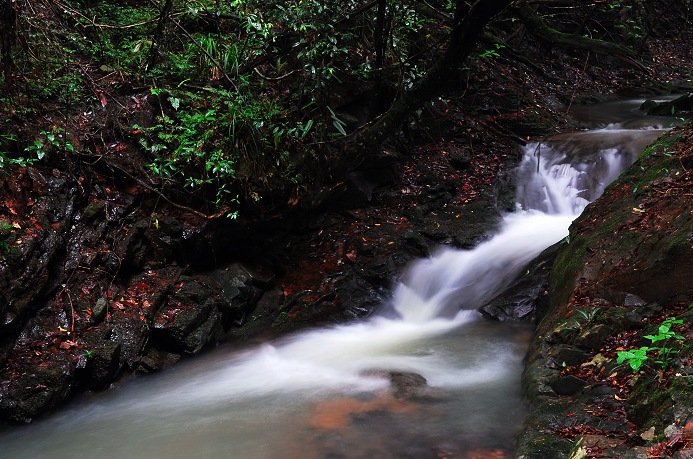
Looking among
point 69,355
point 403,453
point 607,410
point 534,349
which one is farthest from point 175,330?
point 607,410

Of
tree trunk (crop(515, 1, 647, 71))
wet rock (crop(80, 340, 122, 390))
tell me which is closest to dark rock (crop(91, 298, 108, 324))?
wet rock (crop(80, 340, 122, 390))

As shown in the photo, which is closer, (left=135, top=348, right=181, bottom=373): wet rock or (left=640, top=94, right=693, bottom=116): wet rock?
(left=135, top=348, right=181, bottom=373): wet rock

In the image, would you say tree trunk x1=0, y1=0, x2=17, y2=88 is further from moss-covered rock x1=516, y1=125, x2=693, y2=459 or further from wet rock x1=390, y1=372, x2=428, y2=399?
moss-covered rock x1=516, y1=125, x2=693, y2=459

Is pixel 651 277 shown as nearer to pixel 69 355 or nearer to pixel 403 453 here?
pixel 403 453

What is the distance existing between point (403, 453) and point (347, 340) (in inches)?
108

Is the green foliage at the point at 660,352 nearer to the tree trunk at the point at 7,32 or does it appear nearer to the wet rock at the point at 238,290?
the wet rock at the point at 238,290

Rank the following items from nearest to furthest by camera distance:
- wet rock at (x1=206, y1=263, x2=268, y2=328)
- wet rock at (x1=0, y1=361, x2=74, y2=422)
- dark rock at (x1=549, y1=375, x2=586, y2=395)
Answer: dark rock at (x1=549, y1=375, x2=586, y2=395), wet rock at (x1=0, y1=361, x2=74, y2=422), wet rock at (x1=206, y1=263, x2=268, y2=328)

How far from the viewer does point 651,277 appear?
4.34 metres

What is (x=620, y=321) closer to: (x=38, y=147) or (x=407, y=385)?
(x=407, y=385)

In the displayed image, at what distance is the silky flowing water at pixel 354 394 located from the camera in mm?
4273

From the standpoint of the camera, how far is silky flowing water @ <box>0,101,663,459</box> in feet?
14.0

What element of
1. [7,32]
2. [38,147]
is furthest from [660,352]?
[7,32]

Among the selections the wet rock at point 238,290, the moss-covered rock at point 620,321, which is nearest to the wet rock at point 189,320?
the wet rock at point 238,290

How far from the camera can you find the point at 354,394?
16.7 feet
